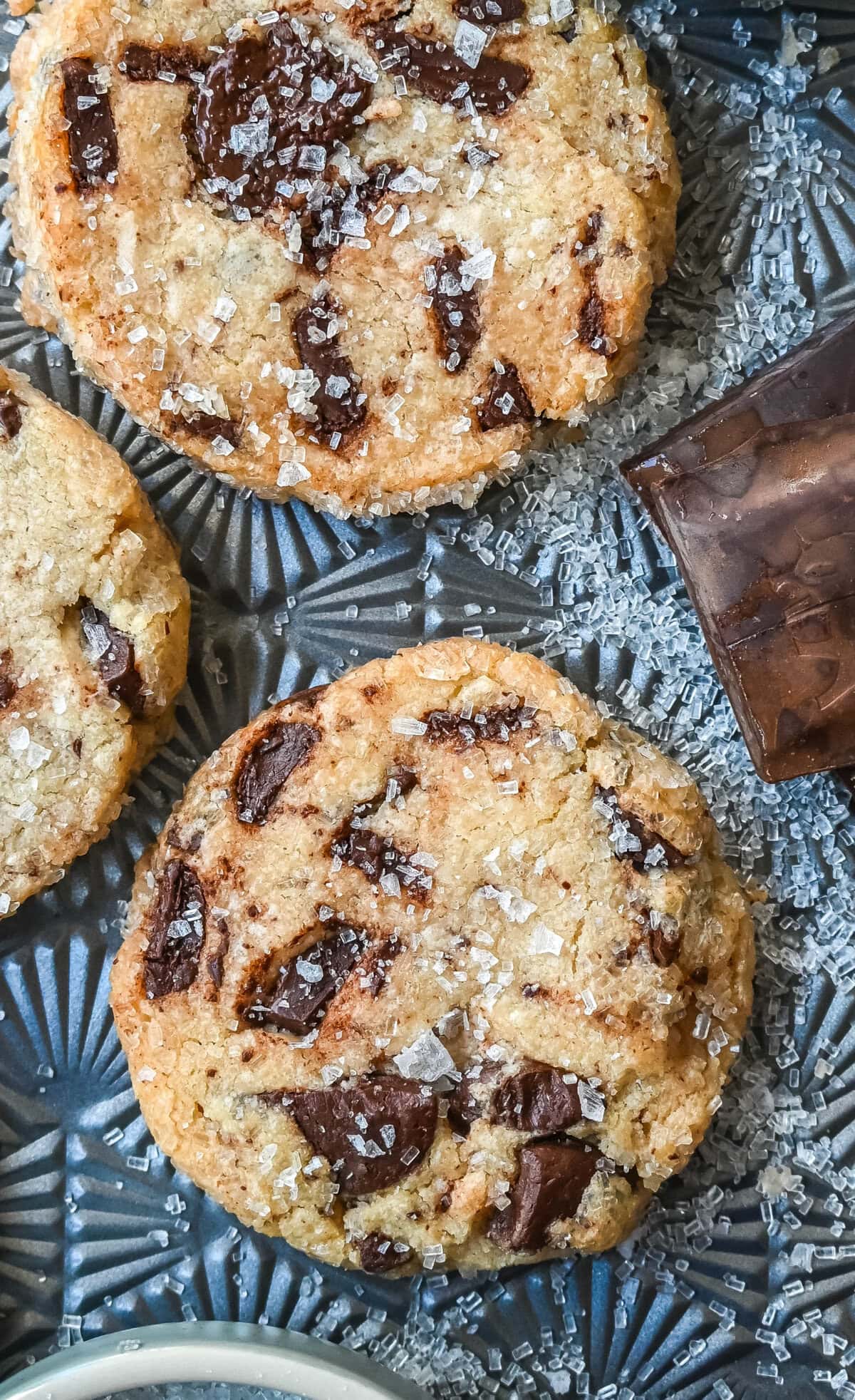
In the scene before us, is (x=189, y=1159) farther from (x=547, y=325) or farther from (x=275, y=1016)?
(x=547, y=325)

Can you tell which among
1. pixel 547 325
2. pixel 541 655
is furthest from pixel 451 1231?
pixel 547 325

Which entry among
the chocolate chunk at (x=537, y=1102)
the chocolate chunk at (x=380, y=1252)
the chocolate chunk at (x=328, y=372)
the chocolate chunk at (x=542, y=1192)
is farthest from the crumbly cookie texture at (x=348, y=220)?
the chocolate chunk at (x=380, y=1252)

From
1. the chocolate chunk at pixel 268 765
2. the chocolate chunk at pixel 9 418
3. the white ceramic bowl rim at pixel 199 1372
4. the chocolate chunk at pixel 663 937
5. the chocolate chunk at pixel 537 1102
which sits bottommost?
the white ceramic bowl rim at pixel 199 1372

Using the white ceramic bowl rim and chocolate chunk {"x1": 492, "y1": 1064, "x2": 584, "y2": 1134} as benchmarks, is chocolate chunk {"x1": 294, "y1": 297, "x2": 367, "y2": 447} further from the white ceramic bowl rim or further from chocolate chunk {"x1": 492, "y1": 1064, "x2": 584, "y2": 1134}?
the white ceramic bowl rim

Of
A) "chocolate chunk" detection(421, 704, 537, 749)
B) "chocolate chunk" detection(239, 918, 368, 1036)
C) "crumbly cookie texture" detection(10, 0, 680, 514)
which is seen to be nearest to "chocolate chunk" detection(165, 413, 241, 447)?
"crumbly cookie texture" detection(10, 0, 680, 514)

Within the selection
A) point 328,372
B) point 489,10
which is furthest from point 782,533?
point 489,10

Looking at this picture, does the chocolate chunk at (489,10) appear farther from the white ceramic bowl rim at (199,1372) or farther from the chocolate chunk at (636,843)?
the white ceramic bowl rim at (199,1372)
